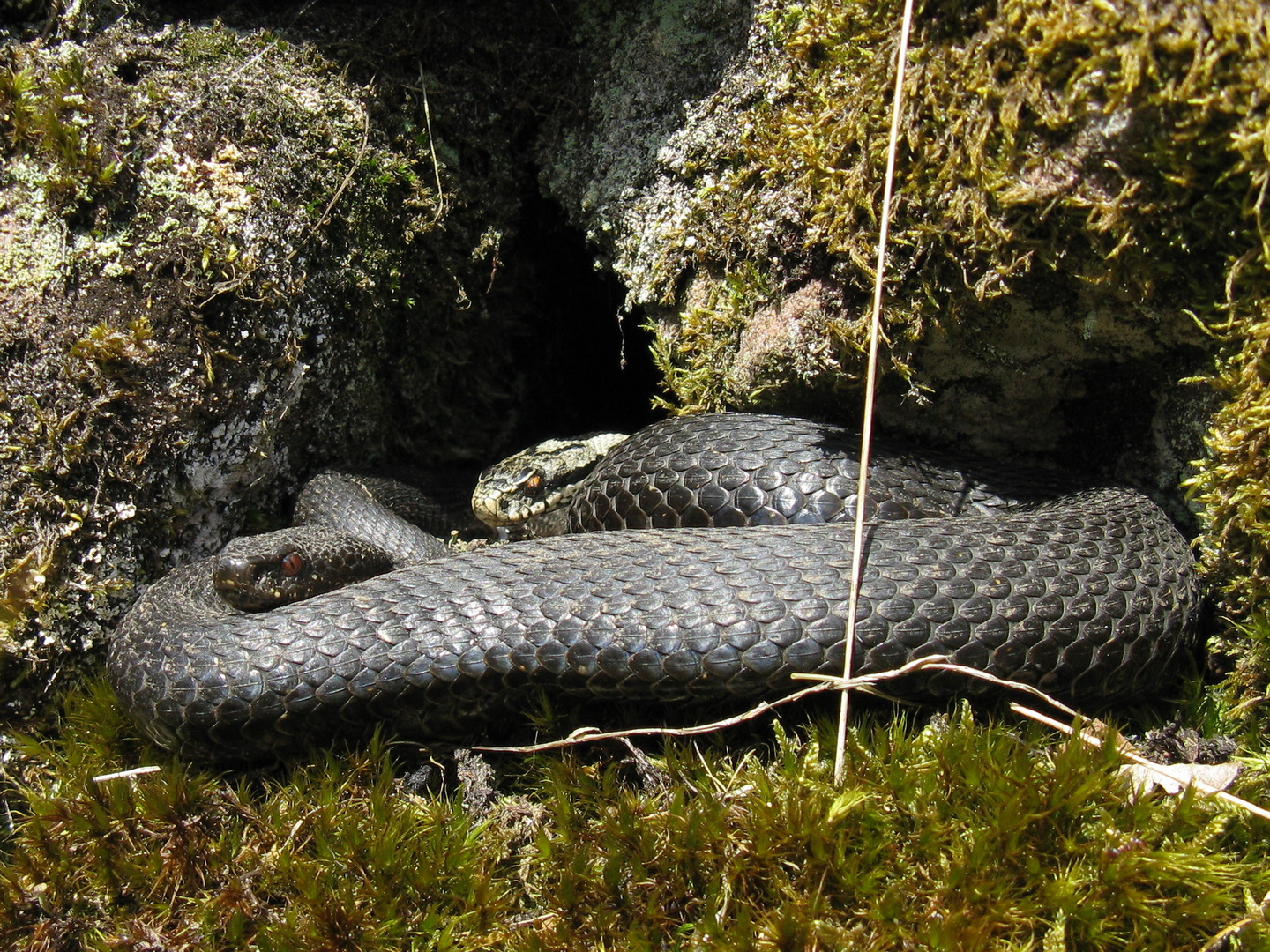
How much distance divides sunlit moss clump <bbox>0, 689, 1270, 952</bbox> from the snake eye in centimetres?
181

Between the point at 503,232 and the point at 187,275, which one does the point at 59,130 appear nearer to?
the point at 187,275

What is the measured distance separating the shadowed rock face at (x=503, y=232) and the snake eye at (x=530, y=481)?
2.33 feet

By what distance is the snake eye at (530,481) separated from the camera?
4.54 m

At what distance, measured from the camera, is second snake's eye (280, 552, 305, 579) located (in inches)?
140

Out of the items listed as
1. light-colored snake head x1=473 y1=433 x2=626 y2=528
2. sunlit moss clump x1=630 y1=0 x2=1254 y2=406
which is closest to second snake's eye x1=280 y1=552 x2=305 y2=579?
light-colored snake head x1=473 y1=433 x2=626 y2=528

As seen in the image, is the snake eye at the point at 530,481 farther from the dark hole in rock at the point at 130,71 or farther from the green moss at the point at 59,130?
the dark hole in rock at the point at 130,71

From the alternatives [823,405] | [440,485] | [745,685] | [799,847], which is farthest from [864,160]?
[440,485]

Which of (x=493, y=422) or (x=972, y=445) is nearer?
(x=972, y=445)

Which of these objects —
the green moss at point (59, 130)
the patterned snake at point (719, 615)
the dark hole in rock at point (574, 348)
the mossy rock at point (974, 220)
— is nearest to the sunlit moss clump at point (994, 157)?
the mossy rock at point (974, 220)

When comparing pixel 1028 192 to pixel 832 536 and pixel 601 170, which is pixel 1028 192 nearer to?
pixel 832 536

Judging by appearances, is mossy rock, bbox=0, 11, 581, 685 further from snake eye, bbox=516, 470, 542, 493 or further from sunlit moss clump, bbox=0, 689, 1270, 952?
sunlit moss clump, bbox=0, 689, 1270, 952

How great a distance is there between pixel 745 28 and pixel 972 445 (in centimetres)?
200

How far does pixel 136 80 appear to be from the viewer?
12.7ft

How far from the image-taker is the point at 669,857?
246 centimetres
